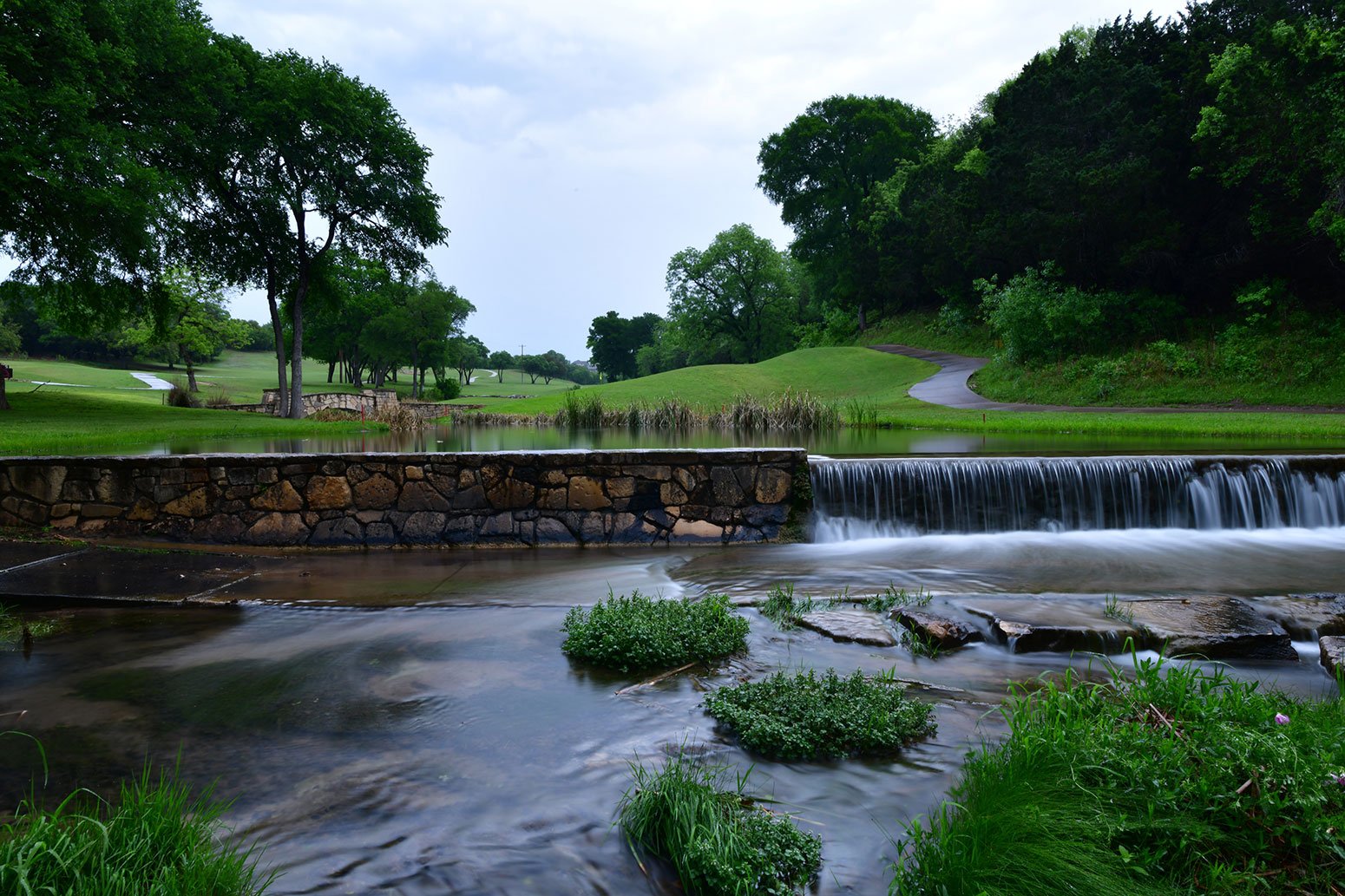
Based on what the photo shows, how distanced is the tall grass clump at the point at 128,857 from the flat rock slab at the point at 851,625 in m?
3.70

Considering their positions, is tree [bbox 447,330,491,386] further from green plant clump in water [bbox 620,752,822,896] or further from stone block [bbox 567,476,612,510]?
green plant clump in water [bbox 620,752,822,896]

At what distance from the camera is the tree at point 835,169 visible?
61.2 metres

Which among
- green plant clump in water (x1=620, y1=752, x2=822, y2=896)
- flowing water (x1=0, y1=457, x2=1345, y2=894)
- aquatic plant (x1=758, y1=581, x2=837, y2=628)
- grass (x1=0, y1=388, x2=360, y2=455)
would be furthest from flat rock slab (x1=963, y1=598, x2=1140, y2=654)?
grass (x1=0, y1=388, x2=360, y2=455)

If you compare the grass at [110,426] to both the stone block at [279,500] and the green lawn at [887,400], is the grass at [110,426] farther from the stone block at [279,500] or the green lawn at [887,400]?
the green lawn at [887,400]

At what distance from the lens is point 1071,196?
33.4 metres

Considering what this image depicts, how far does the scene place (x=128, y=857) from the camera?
2.29 metres

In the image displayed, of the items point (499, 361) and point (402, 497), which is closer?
point (402, 497)

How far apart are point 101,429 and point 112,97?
11.0 meters

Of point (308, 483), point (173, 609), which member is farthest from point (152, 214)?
point (173, 609)

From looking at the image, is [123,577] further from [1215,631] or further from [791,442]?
[791,442]

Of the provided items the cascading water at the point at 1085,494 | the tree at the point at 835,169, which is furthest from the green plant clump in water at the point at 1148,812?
the tree at the point at 835,169

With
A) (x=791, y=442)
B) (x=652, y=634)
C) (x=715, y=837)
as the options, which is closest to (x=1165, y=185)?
(x=791, y=442)

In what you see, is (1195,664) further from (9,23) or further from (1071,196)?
(1071,196)

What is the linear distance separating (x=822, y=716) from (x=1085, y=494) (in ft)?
25.4
